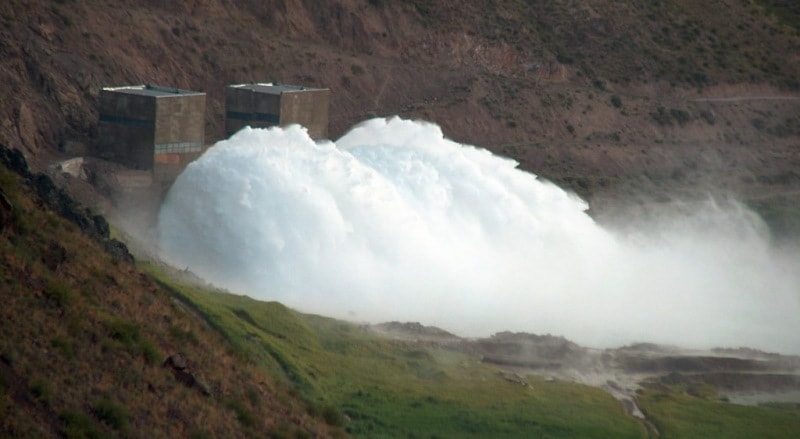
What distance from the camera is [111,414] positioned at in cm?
2025

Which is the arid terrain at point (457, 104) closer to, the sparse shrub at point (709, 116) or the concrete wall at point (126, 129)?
the sparse shrub at point (709, 116)

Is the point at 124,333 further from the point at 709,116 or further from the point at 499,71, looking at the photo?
the point at 709,116

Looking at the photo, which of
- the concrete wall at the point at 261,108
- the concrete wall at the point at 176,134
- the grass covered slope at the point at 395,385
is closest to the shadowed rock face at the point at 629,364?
the grass covered slope at the point at 395,385

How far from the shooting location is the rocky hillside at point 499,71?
49625mm

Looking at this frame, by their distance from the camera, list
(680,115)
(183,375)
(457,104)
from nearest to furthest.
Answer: (183,375) < (457,104) < (680,115)

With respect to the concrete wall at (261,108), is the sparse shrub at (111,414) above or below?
below

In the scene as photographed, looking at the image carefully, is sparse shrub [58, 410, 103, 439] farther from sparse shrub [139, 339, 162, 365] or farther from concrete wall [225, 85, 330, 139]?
concrete wall [225, 85, 330, 139]

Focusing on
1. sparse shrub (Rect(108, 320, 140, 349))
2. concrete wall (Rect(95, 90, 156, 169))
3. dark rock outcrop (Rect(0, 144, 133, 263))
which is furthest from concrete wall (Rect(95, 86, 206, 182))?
sparse shrub (Rect(108, 320, 140, 349))

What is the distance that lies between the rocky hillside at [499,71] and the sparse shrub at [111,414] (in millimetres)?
21807

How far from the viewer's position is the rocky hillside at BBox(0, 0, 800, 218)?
163 feet

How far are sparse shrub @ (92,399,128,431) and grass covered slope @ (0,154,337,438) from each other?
0.02 m

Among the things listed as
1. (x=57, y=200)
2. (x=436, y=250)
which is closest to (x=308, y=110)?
Answer: (x=436, y=250)

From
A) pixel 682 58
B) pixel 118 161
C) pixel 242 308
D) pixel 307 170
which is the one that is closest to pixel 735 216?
pixel 682 58

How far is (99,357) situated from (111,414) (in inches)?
68.1
